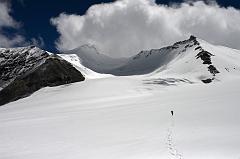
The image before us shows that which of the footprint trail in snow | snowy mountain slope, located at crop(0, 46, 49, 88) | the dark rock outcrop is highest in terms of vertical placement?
snowy mountain slope, located at crop(0, 46, 49, 88)

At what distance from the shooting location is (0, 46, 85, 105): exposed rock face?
8862cm

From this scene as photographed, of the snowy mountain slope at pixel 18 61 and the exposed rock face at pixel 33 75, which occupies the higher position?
the snowy mountain slope at pixel 18 61

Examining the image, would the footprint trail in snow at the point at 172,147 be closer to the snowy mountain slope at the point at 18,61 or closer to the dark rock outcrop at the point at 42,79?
the dark rock outcrop at the point at 42,79

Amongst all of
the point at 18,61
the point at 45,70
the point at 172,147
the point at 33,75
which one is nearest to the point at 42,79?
the point at 33,75

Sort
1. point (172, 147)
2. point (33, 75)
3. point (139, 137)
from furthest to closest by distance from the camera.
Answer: point (33, 75), point (139, 137), point (172, 147)

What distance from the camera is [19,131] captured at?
26.4 metres

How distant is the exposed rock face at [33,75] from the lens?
8862cm

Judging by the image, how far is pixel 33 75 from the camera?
9375cm

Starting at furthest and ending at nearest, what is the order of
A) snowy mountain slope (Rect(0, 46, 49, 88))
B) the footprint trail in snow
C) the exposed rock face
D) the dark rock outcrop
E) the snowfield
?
snowy mountain slope (Rect(0, 46, 49, 88)), the exposed rock face, the dark rock outcrop, the snowfield, the footprint trail in snow

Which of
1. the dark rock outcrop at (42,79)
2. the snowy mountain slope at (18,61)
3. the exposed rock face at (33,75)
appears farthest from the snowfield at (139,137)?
the snowy mountain slope at (18,61)

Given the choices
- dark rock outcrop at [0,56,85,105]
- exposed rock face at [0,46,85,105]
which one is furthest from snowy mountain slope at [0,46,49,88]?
dark rock outcrop at [0,56,85,105]

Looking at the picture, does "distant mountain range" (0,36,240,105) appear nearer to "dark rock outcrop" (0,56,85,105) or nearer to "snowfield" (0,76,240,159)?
"dark rock outcrop" (0,56,85,105)

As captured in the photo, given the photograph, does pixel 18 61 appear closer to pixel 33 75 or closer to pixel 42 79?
pixel 33 75

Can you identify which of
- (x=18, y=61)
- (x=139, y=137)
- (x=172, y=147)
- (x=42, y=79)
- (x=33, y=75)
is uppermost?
(x=18, y=61)
